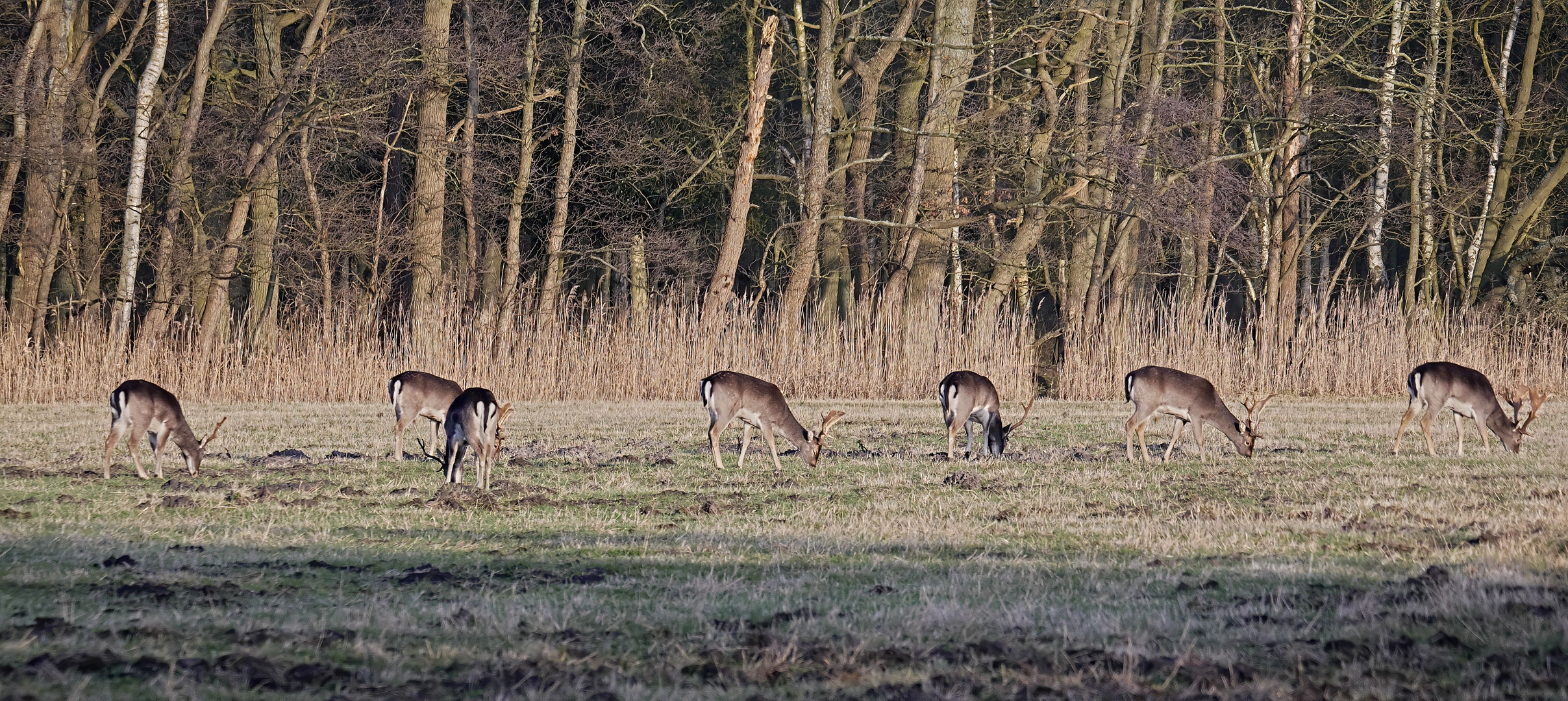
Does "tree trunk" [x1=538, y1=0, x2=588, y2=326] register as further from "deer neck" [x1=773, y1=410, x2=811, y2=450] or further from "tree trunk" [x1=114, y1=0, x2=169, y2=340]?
"deer neck" [x1=773, y1=410, x2=811, y2=450]

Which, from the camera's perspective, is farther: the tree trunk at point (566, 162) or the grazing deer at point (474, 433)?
the tree trunk at point (566, 162)

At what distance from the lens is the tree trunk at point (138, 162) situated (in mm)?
21156

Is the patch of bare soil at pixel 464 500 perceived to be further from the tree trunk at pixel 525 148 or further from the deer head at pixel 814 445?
the tree trunk at pixel 525 148

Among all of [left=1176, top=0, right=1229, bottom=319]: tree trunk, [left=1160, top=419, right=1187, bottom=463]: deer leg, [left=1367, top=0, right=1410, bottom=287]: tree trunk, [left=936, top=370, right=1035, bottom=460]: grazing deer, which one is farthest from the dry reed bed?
[left=936, top=370, right=1035, bottom=460]: grazing deer

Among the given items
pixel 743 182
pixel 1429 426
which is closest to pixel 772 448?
pixel 1429 426

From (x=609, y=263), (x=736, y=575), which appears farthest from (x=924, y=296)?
(x=736, y=575)

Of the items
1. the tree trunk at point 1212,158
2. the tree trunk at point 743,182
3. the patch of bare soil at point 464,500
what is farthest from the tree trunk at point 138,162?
the tree trunk at point 1212,158

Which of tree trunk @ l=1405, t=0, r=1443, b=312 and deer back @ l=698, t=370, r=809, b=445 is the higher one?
tree trunk @ l=1405, t=0, r=1443, b=312

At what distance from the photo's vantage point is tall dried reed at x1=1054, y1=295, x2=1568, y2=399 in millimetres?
22188

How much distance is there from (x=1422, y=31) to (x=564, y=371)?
62.7 ft

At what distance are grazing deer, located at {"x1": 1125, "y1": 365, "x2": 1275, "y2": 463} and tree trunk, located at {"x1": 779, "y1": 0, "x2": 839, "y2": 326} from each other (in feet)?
38.0

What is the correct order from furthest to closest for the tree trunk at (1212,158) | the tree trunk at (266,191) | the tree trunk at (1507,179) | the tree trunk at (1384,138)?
the tree trunk at (1507,179), the tree trunk at (1384,138), the tree trunk at (1212,158), the tree trunk at (266,191)

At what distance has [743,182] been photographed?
78.6 ft

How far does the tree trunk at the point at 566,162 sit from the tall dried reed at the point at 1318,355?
349 inches
